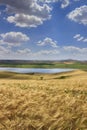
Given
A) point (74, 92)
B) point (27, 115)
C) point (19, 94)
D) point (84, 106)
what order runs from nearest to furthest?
point (27, 115) < point (84, 106) < point (19, 94) < point (74, 92)

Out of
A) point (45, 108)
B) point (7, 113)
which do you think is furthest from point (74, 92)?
point (7, 113)

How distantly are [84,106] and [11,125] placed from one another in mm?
3579

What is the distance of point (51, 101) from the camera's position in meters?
13.0

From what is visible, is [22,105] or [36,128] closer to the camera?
[36,128]

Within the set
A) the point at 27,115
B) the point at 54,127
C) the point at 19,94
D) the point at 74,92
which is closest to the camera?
the point at 54,127

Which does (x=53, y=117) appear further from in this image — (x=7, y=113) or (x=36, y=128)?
(x=7, y=113)

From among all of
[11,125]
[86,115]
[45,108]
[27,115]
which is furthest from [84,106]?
[11,125]

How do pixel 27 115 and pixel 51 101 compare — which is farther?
pixel 51 101

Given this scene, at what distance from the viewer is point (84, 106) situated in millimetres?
12688

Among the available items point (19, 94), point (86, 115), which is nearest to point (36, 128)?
point (86, 115)

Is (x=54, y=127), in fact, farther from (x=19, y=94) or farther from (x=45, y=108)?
(x=19, y=94)

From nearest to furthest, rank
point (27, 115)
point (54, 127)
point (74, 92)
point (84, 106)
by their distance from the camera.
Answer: point (54, 127), point (27, 115), point (84, 106), point (74, 92)

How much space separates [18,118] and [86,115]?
8.99 feet

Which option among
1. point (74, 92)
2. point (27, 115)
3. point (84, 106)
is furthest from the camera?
point (74, 92)
